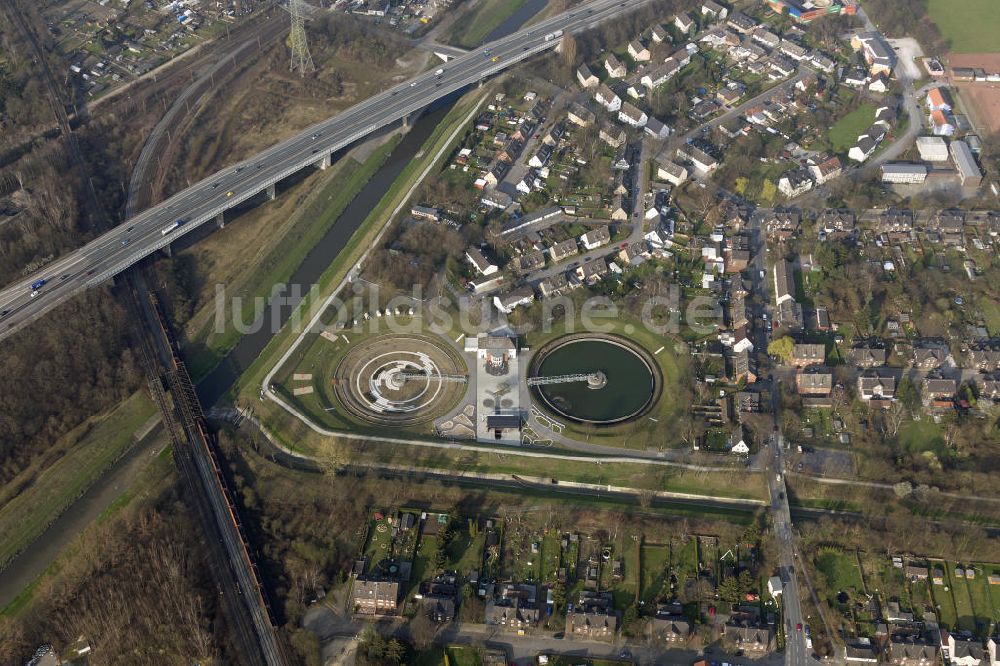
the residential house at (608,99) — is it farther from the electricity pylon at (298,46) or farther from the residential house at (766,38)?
the electricity pylon at (298,46)

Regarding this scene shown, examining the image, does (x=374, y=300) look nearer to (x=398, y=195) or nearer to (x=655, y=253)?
(x=398, y=195)

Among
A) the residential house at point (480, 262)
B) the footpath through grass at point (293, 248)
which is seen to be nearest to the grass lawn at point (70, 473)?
the footpath through grass at point (293, 248)

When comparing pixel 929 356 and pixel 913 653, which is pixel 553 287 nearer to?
pixel 929 356

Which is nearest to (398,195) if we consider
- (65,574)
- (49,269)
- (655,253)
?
(655,253)

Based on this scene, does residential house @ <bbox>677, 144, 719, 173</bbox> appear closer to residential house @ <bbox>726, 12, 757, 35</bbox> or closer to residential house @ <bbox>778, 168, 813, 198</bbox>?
residential house @ <bbox>778, 168, 813, 198</bbox>

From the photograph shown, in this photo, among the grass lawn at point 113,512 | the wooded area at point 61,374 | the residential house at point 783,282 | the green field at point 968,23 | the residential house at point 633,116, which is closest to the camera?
the grass lawn at point 113,512

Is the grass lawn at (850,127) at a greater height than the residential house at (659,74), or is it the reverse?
the residential house at (659,74)
